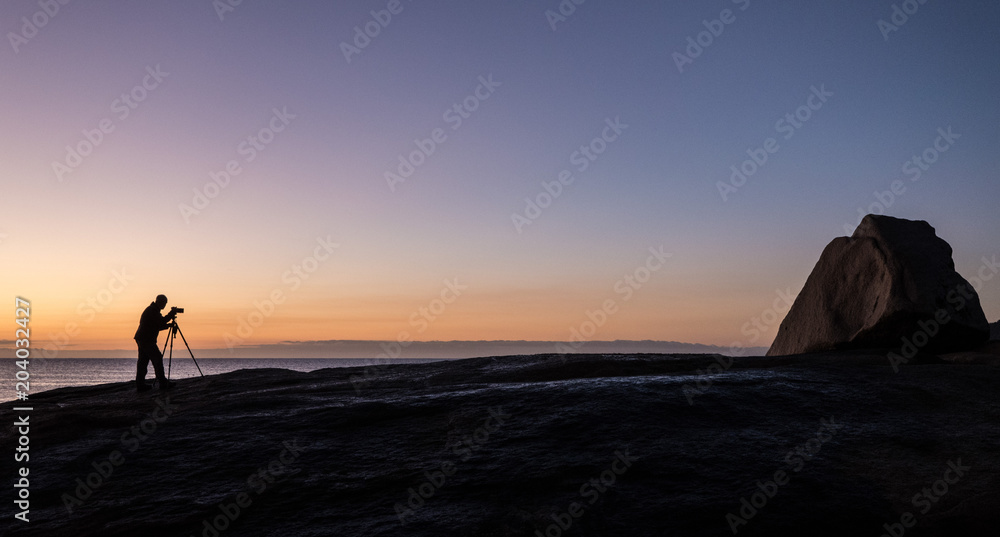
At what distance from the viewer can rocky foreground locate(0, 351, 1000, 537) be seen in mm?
4586

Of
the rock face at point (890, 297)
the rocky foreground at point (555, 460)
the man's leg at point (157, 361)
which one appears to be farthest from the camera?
the man's leg at point (157, 361)

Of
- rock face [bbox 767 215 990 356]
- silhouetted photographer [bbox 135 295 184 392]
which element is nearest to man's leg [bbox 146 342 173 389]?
silhouetted photographer [bbox 135 295 184 392]

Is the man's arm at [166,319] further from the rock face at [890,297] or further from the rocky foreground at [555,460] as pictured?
the rock face at [890,297]

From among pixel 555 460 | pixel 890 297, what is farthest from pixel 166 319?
pixel 890 297

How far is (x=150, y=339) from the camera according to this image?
13.4m

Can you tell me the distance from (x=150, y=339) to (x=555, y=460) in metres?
11.4

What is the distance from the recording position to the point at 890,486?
189 inches

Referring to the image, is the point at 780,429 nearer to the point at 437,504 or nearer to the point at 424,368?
the point at 437,504

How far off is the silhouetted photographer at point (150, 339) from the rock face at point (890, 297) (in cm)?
1437

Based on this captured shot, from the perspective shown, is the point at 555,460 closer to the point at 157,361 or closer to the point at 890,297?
the point at 890,297

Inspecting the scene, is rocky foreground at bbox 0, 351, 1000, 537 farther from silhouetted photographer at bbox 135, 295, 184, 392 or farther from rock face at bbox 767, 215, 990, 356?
silhouetted photographer at bbox 135, 295, 184, 392

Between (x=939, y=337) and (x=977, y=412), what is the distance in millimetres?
5688

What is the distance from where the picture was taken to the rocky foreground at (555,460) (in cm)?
459

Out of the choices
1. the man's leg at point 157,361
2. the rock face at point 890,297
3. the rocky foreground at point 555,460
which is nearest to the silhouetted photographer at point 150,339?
the man's leg at point 157,361
